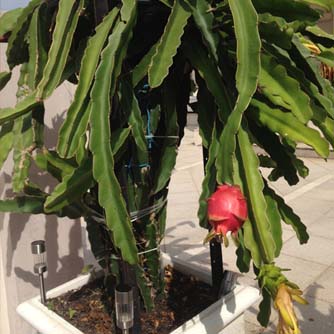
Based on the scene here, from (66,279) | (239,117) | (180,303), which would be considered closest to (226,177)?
(239,117)

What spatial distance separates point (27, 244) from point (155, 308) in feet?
2.33

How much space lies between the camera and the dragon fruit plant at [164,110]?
1014 mm

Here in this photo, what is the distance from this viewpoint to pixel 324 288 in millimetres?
2504

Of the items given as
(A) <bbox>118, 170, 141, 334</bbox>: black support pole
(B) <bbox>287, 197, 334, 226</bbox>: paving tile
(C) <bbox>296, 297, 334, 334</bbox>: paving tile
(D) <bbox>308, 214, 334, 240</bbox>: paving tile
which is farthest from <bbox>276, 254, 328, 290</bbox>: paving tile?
(A) <bbox>118, 170, 141, 334</bbox>: black support pole

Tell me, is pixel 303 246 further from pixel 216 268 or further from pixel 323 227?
pixel 216 268

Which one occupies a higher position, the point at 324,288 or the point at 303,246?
the point at 324,288

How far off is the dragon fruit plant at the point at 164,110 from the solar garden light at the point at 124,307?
130 millimetres

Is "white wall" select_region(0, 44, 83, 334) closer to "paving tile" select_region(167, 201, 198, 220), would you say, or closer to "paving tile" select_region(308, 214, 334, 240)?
"paving tile" select_region(167, 201, 198, 220)

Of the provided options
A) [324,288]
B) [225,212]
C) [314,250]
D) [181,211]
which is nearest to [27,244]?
[225,212]

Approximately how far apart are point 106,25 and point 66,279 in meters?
1.40

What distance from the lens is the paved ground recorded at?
225 centimetres

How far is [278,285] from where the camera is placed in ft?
3.00

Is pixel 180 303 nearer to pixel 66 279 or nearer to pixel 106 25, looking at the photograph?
pixel 66 279

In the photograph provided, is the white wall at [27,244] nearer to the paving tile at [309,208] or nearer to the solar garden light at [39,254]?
the solar garden light at [39,254]
